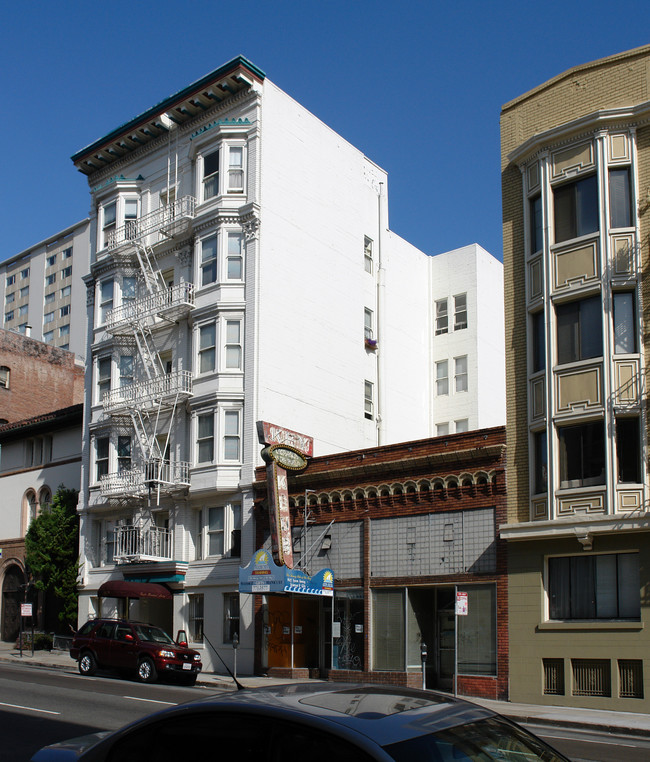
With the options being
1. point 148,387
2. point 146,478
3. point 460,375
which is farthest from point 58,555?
point 460,375

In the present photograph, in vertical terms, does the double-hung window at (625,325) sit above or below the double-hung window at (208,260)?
below

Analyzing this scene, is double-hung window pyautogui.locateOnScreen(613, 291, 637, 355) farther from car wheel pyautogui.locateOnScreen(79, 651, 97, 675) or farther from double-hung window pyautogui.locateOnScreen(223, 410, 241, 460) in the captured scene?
car wheel pyautogui.locateOnScreen(79, 651, 97, 675)

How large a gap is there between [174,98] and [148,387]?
11976mm

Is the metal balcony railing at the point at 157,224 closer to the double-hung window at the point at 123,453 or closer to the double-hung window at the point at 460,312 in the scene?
the double-hung window at the point at 123,453

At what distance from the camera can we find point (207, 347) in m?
36.5

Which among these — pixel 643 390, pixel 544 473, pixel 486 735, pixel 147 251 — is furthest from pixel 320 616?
pixel 486 735

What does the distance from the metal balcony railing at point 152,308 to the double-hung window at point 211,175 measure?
3.81 meters

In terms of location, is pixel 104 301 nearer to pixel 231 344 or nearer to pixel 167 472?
pixel 231 344

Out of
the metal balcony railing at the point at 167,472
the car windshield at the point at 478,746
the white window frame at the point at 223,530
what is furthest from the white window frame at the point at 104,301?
the car windshield at the point at 478,746

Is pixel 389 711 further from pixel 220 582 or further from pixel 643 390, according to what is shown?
pixel 220 582

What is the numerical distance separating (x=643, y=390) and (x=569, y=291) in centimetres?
346

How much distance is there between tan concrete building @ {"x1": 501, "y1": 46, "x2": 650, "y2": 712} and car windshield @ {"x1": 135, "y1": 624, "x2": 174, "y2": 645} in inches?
400

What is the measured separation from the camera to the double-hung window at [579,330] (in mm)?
25188

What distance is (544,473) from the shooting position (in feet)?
84.0
